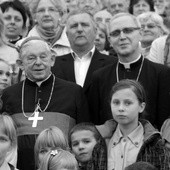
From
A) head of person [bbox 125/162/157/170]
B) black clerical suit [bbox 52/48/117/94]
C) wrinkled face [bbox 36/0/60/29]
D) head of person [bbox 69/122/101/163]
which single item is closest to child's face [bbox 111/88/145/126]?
head of person [bbox 69/122/101/163]

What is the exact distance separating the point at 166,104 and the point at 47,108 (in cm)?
126

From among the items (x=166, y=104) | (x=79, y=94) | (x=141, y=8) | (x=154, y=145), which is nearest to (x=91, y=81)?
(x=79, y=94)

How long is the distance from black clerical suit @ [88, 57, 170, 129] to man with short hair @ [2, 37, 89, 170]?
0.17 meters

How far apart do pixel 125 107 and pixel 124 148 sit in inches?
15.6

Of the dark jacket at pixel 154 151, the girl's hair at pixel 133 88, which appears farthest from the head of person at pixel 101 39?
the dark jacket at pixel 154 151

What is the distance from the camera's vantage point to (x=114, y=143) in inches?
327

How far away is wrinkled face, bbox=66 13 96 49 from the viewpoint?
32.4 ft

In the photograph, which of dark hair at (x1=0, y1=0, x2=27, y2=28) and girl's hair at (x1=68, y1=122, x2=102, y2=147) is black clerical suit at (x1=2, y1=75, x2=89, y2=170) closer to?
girl's hair at (x1=68, y1=122, x2=102, y2=147)

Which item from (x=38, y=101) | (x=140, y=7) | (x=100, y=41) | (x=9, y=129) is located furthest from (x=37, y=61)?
(x=140, y=7)

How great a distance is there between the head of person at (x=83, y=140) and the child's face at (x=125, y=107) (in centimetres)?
57

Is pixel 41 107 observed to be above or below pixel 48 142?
above

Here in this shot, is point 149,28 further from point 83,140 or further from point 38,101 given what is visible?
point 83,140

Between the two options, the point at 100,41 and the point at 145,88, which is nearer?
the point at 145,88

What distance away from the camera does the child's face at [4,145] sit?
7.88m
